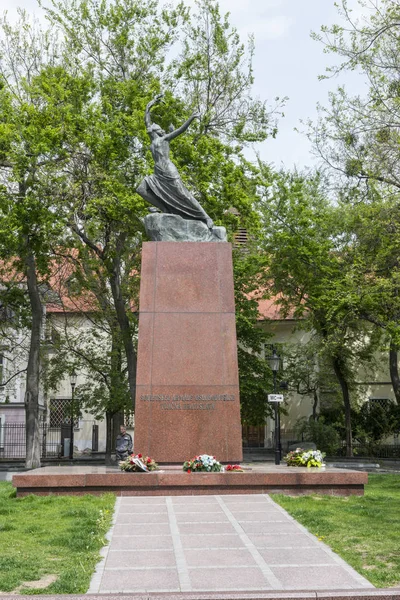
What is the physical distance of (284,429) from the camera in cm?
4153

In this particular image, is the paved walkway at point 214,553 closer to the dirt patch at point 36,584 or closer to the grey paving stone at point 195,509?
the grey paving stone at point 195,509

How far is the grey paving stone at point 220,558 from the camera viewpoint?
747 centimetres

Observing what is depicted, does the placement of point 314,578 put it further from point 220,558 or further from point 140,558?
point 140,558

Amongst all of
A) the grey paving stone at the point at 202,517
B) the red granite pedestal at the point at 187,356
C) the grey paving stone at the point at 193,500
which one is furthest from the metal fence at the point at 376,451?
the grey paving stone at the point at 202,517

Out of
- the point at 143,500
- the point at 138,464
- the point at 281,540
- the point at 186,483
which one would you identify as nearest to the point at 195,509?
the point at 143,500

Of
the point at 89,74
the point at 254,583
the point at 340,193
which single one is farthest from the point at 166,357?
the point at 340,193

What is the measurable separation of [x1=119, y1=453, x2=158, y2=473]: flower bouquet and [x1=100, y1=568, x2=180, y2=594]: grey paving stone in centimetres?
518

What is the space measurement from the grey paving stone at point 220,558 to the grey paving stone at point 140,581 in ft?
1.46

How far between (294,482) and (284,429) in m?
29.6

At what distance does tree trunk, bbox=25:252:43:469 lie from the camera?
2498cm

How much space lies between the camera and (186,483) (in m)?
12.1

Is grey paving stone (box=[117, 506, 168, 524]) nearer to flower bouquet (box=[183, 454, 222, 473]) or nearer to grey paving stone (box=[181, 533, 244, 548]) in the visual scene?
grey paving stone (box=[181, 533, 244, 548])

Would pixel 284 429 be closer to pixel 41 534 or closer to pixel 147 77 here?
pixel 147 77

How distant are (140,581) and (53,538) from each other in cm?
212
